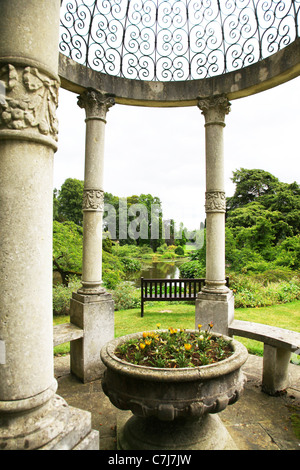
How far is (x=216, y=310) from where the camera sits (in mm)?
6461

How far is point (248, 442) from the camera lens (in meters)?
3.88

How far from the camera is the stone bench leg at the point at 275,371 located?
521 centimetres

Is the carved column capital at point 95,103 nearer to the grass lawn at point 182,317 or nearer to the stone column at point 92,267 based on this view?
the stone column at point 92,267

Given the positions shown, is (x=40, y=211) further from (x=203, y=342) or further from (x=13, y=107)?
(x=203, y=342)

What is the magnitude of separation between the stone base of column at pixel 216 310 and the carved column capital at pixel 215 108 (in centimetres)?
388

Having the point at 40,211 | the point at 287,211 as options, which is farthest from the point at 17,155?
the point at 287,211

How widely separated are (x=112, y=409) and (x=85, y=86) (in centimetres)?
616

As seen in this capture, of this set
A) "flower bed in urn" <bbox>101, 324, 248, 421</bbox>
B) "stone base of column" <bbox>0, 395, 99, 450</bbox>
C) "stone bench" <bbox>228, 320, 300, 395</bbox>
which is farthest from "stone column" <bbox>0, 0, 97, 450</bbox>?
"stone bench" <bbox>228, 320, 300, 395</bbox>

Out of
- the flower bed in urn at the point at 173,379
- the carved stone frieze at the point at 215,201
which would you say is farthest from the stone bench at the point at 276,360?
the carved stone frieze at the point at 215,201

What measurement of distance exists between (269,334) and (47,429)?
4326 millimetres

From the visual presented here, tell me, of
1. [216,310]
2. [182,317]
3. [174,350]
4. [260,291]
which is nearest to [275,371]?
[216,310]

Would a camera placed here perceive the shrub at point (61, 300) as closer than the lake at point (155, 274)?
Yes

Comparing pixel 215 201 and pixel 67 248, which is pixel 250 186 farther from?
pixel 215 201

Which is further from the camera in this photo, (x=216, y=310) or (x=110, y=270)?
(x=110, y=270)
